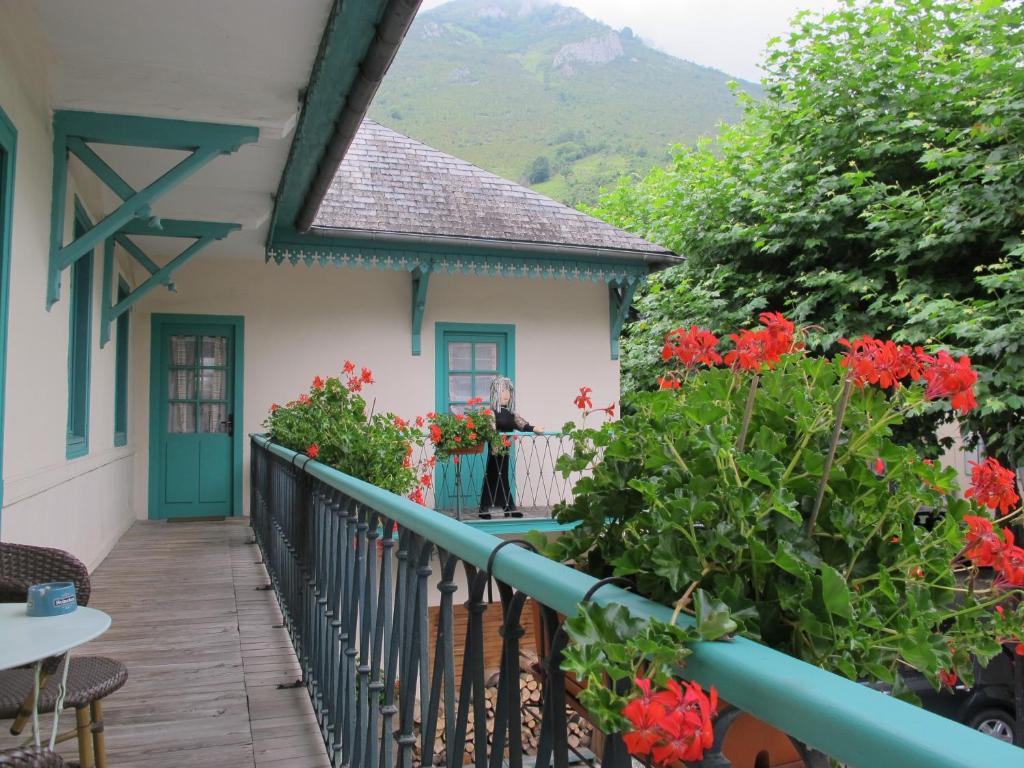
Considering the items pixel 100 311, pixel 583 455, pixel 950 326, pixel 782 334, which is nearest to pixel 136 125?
pixel 100 311

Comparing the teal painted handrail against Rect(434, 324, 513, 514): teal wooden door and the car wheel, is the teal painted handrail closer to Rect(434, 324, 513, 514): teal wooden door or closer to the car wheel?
the car wheel

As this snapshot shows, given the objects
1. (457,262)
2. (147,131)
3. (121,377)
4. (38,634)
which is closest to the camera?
(38,634)

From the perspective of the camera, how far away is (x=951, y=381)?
0.86 metres

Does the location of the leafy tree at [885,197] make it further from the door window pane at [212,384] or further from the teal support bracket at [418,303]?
the door window pane at [212,384]

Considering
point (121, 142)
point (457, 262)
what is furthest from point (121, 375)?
point (121, 142)

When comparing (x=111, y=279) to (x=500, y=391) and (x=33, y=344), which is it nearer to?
(x=33, y=344)

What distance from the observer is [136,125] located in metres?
4.22

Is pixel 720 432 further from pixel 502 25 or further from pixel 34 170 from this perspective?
pixel 502 25

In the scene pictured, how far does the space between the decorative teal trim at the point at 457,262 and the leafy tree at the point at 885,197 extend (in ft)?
9.24

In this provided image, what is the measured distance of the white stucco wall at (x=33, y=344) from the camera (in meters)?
3.28

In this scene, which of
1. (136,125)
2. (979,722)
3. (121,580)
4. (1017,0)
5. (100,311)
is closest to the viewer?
(136,125)

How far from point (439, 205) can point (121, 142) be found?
18.0 feet

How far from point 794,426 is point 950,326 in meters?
9.63

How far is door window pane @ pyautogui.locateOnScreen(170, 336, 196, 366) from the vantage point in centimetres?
855
